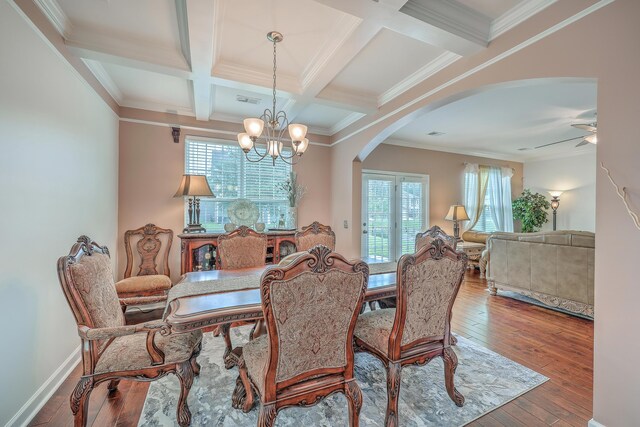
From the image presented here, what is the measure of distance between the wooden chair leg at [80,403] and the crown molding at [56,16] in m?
2.47

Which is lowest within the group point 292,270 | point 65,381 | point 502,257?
point 65,381

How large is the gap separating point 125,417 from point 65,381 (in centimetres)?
83

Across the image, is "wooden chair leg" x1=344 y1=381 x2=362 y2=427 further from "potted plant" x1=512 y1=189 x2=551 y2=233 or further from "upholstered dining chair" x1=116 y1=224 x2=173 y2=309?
"potted plant" x1=512 y1=189 x2=551 y2=233

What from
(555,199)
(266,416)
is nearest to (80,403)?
(266,416)

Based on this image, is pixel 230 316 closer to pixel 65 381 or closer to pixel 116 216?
pixel 65 381

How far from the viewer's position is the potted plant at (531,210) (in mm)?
6664

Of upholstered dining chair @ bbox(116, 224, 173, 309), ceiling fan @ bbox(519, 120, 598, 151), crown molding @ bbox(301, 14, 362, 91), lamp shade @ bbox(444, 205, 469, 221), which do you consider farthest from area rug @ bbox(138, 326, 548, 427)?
lamp shade @ bbox(444, 205, 469, 221)

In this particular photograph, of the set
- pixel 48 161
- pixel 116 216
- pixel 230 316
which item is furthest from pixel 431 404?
pixel 116 216

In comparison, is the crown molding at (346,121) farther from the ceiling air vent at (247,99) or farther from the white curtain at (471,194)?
the white curtain at (471,194)

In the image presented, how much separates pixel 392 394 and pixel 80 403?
5.53 feet

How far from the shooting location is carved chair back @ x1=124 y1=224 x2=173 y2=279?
3.60m

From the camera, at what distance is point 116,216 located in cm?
353

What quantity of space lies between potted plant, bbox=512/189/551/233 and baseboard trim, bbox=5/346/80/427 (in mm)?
8528

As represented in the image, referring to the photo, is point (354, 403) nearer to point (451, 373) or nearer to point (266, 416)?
point (266, 416)
